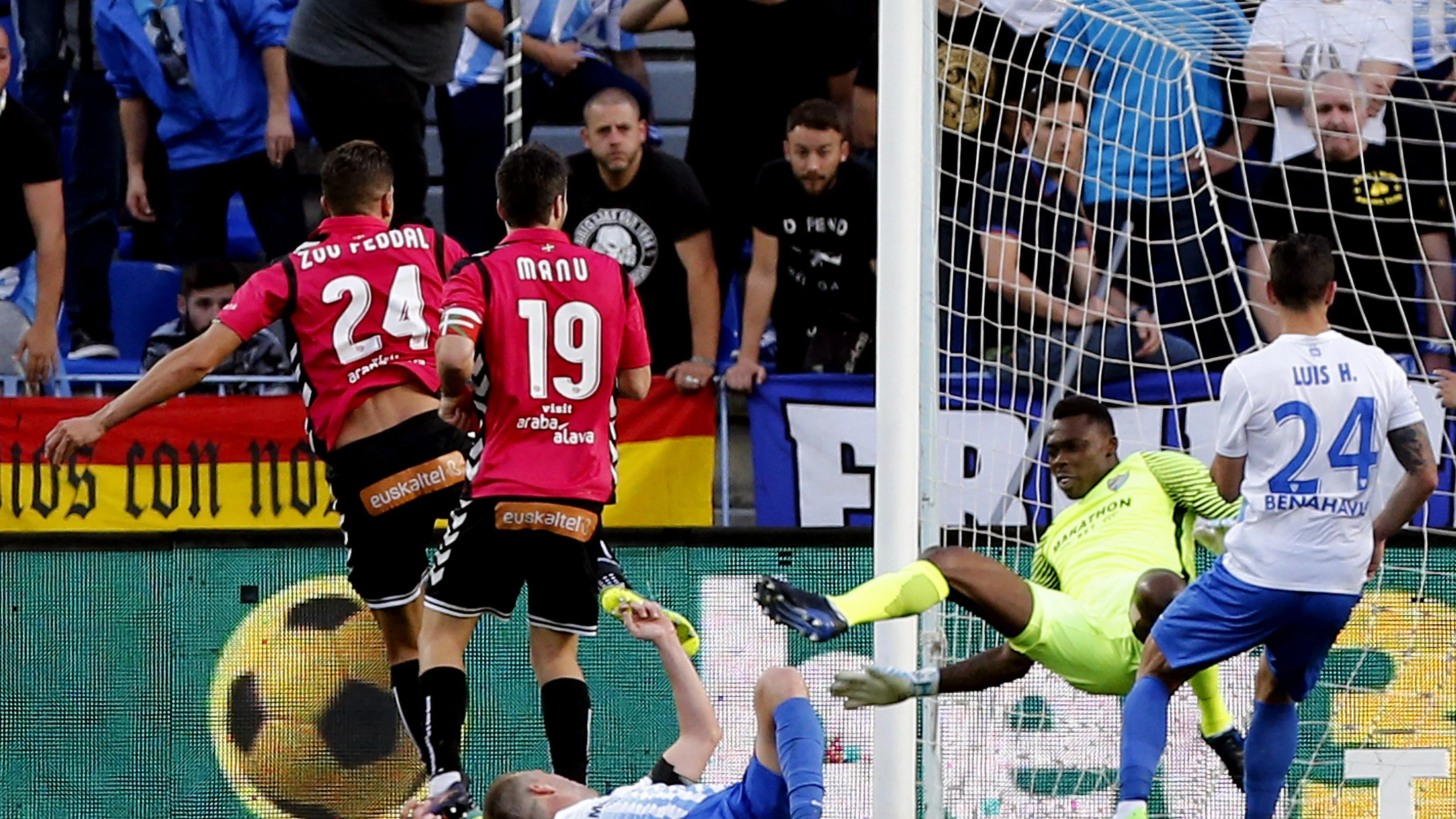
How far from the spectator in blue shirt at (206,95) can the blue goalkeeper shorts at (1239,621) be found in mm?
5359

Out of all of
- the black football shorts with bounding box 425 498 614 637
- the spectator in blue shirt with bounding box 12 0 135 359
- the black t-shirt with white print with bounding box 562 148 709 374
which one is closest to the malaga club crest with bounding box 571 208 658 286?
the black t-shirt with white print with bounding box 562 148 709 374

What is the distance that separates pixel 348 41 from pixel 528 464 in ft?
12.8

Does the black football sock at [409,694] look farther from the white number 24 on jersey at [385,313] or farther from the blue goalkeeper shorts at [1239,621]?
the blue goalkeeper shorts at [1239,621]

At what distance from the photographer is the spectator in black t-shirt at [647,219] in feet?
29.9

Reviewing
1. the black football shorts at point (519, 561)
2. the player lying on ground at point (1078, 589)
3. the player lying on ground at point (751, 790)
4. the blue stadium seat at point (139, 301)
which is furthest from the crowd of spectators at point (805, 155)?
the player lying on ground at point (751, 790)

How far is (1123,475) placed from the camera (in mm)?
6703

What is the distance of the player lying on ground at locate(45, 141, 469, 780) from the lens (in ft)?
21.6

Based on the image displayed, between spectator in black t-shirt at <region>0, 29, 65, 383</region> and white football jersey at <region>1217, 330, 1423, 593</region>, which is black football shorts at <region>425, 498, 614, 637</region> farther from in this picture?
spectator in black t-shirt at <region>0, 29, 65, 383</region>

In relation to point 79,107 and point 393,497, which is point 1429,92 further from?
point 79,107

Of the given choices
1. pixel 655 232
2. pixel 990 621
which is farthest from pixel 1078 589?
pixel 655 232

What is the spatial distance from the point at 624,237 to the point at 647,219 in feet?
0.46

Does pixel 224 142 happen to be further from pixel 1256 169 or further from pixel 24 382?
pixel 1256 169

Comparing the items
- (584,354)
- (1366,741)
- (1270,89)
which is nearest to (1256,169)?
(1270,89)

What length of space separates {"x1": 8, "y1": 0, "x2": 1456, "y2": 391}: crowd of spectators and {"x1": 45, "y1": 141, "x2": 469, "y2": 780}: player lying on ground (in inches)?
78.8
